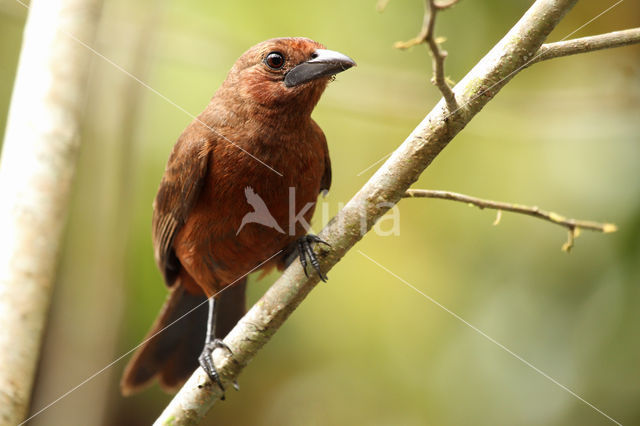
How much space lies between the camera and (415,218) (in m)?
3.96

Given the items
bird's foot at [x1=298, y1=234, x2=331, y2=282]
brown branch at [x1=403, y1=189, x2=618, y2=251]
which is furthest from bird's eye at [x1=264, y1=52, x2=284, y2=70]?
brown branch at [x1=403, y1=189, x2=618, y2=251]

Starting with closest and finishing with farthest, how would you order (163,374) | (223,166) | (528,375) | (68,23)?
(223,166) < (68,23) < (163,374) < (528,375)

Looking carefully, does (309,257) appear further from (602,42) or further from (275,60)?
(602,42)

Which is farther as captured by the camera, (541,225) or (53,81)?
(541,225)

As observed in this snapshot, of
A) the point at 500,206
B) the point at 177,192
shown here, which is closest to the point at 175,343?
the point at 177,192

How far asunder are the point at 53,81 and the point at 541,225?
110 inches

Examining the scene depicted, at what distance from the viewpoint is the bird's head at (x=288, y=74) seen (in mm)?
2541

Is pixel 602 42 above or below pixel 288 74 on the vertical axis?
above

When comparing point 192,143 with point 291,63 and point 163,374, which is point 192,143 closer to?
point 291,63

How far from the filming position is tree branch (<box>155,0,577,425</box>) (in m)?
1.79

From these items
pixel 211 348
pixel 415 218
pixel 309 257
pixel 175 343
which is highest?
pixel 415 218

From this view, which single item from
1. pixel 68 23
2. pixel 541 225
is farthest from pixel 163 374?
pixel 541 225

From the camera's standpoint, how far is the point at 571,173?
3.80 meters

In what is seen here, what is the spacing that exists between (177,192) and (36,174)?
1.82 ft
